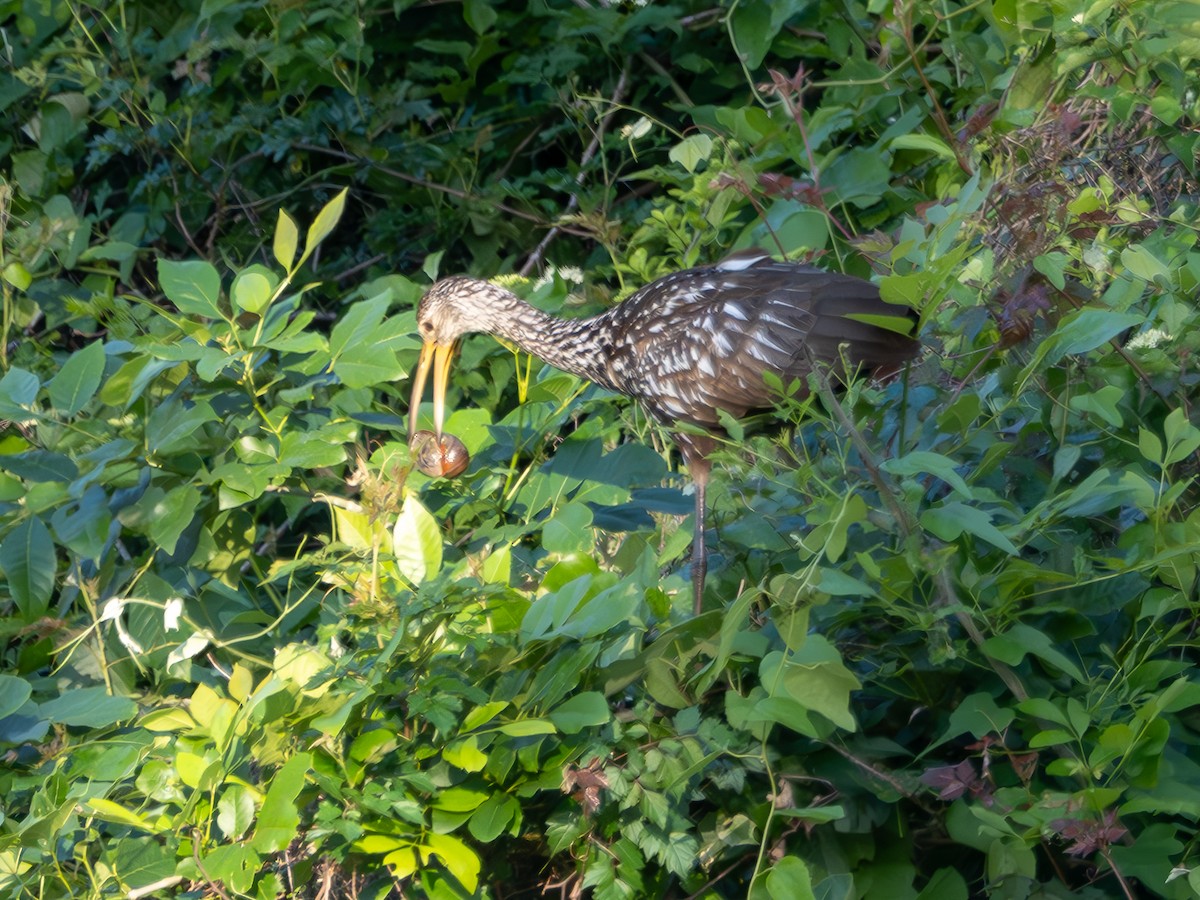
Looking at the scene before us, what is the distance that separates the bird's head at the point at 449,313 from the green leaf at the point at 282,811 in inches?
94.9

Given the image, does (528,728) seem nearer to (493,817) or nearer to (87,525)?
(493,817)

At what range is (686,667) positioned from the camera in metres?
2.16

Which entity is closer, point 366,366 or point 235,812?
point 235,812

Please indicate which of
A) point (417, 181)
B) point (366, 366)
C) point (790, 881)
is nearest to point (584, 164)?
point (417, 181)

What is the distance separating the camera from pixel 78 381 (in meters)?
2.74

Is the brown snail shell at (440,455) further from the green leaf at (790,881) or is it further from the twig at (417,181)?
the twig at (417,181)

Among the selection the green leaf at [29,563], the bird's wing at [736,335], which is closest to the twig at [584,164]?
the bird's wing at [736,335]

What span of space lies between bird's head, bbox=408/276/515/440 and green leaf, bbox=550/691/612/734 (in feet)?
7.67

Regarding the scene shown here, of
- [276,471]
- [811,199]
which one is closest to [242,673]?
[276,471]

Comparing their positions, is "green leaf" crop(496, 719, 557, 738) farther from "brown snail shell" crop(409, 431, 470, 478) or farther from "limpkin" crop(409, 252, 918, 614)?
"brown snail shell" crop(409, 431, 470, 478)

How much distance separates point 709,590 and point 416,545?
0.50 metres

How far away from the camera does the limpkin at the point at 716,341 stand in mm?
3109

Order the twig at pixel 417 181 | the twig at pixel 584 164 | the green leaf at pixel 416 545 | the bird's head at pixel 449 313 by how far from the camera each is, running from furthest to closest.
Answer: the twig at pixel 417 181 → the twig at pixel 584 164 → the bird's head at pixel 449 313 → the green leaf at pixel 416 545

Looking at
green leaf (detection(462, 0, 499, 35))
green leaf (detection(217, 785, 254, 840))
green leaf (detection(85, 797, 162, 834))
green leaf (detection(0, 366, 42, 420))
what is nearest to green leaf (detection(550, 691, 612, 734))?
green leaf (detection(217, 785, 254, 840))
